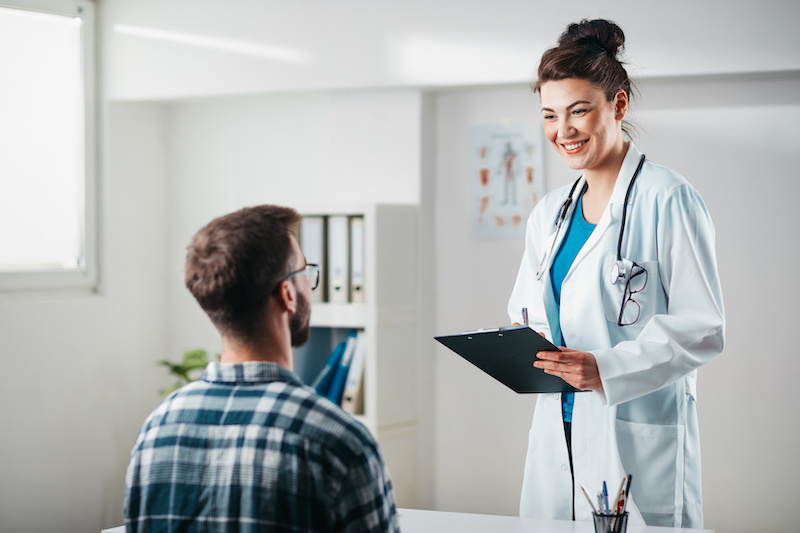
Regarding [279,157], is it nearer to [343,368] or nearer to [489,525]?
[343,368]

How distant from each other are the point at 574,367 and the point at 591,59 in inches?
29.3

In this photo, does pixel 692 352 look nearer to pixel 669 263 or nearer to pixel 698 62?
pixel 669 263

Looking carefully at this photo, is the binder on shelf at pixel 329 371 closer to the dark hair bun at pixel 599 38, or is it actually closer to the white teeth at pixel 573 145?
the white teeth at pixel 573 145

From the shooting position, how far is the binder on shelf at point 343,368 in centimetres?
336

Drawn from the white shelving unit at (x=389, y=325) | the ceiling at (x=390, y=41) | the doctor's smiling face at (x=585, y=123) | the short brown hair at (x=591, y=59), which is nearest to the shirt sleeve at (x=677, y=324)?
the doctor's smiling face at (x=585, y=123)

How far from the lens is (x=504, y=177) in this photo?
352cm

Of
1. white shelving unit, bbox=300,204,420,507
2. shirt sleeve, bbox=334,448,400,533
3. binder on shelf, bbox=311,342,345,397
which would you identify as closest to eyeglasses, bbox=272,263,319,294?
shirt sleeve, bbox=334,448,400,533

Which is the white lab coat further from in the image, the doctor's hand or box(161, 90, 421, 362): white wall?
box(161, 90, 421, 362): white wall

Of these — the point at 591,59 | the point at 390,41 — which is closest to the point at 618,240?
the point at 591,59

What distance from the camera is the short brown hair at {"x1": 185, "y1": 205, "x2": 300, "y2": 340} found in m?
1.26

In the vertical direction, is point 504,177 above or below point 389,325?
above

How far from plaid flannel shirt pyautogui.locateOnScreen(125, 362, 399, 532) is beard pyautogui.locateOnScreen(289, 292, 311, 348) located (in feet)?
0.40

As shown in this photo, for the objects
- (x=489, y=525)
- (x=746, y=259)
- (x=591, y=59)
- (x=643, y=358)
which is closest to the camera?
(x=489, y=525)

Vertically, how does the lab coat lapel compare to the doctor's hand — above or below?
above
